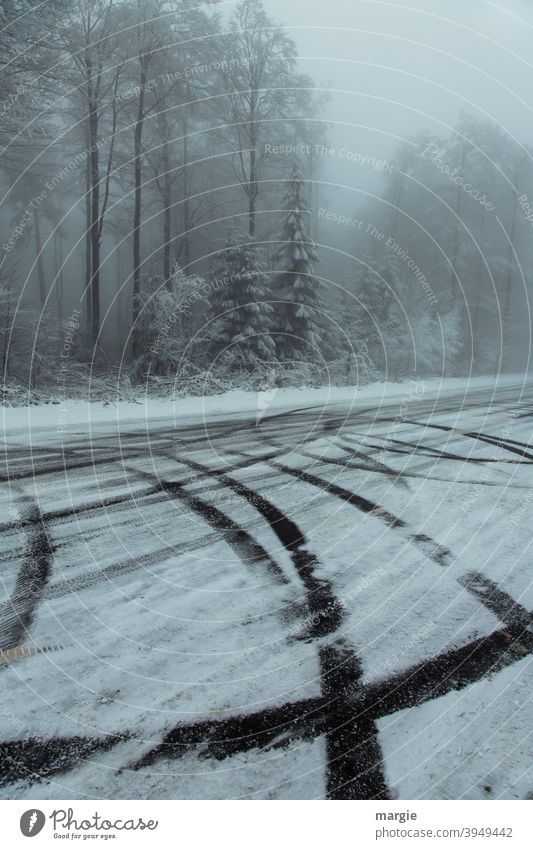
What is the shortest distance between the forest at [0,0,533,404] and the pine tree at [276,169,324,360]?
0.20 feet

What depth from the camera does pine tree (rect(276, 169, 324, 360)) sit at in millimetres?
17000

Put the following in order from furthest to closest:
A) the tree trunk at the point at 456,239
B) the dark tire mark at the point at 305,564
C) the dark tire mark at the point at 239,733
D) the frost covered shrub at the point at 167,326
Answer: the tree trunk at the point at 456,239
the frost covered shrub at the point at 167,326
the dark tire mark at the point at 305,564
the dark tire mark at the point at 239,733

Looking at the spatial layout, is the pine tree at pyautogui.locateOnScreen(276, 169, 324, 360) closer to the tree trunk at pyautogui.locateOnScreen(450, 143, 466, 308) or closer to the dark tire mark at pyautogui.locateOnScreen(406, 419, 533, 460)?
the dark tire mark at pyautogui.locateOnScreen(406, 419, 533, 460)

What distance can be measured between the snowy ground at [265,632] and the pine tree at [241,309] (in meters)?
10.5

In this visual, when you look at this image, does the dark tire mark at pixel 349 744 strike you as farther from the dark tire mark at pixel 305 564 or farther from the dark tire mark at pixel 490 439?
the dark tire mark at pixel 490 439

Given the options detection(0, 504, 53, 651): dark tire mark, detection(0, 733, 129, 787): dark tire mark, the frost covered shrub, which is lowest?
detection(0, 733, 129, 787): dark tire mark

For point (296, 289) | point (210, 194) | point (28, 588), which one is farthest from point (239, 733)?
point (210, 194)

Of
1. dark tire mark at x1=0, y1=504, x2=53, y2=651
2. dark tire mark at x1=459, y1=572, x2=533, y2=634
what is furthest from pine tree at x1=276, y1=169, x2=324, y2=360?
dark tire mark at x1=459, y1=572, x2=533, y2=634

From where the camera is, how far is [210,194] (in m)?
22.7

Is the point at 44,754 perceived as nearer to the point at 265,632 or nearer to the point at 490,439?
the point at 265,632

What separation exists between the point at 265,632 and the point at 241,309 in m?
14.0

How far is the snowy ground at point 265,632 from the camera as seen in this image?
5.86 feet

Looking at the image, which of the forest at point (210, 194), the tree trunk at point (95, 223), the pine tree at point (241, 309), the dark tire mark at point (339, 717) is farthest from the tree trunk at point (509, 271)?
the dark tire mark at point (339, 717)

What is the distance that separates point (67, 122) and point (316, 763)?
79.2 ft
